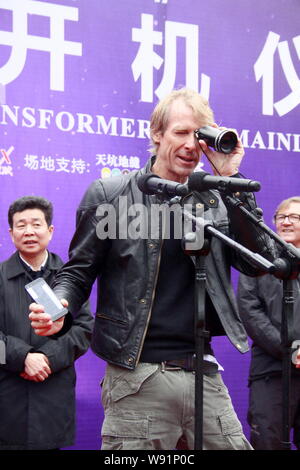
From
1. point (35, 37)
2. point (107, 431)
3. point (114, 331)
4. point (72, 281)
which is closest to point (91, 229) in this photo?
point (72, 281)

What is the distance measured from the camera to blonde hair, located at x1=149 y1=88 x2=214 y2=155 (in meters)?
2.19

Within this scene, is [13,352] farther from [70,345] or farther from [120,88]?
[120,88]

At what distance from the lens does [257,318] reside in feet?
10.9

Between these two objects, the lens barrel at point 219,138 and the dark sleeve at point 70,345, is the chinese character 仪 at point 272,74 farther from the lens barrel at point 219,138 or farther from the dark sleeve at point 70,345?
the lens barrel at point 219,138

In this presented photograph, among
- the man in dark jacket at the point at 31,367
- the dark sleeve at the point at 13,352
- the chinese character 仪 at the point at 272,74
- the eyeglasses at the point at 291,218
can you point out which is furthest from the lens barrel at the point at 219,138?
the chinese character 仪 at the point at 272,74

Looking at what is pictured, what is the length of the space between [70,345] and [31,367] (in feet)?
0.71

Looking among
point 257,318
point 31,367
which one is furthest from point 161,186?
point 257,318

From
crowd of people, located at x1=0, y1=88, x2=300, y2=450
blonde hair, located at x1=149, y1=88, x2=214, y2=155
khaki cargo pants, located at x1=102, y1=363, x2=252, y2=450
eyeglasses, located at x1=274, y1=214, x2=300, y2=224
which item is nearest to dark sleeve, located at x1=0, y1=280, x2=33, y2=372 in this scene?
crowd of people, located at x1=0, y1=88, x2=300, y2=450

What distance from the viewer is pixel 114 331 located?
6.83 feet

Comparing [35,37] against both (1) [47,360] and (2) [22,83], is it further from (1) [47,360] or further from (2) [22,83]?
(1) [47,360]

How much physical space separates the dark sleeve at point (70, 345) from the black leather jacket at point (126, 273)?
30.3 inches

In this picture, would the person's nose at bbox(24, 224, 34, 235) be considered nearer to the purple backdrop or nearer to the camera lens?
the purple backdrop

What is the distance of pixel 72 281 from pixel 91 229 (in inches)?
6.9

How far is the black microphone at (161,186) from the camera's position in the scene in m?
1.73
